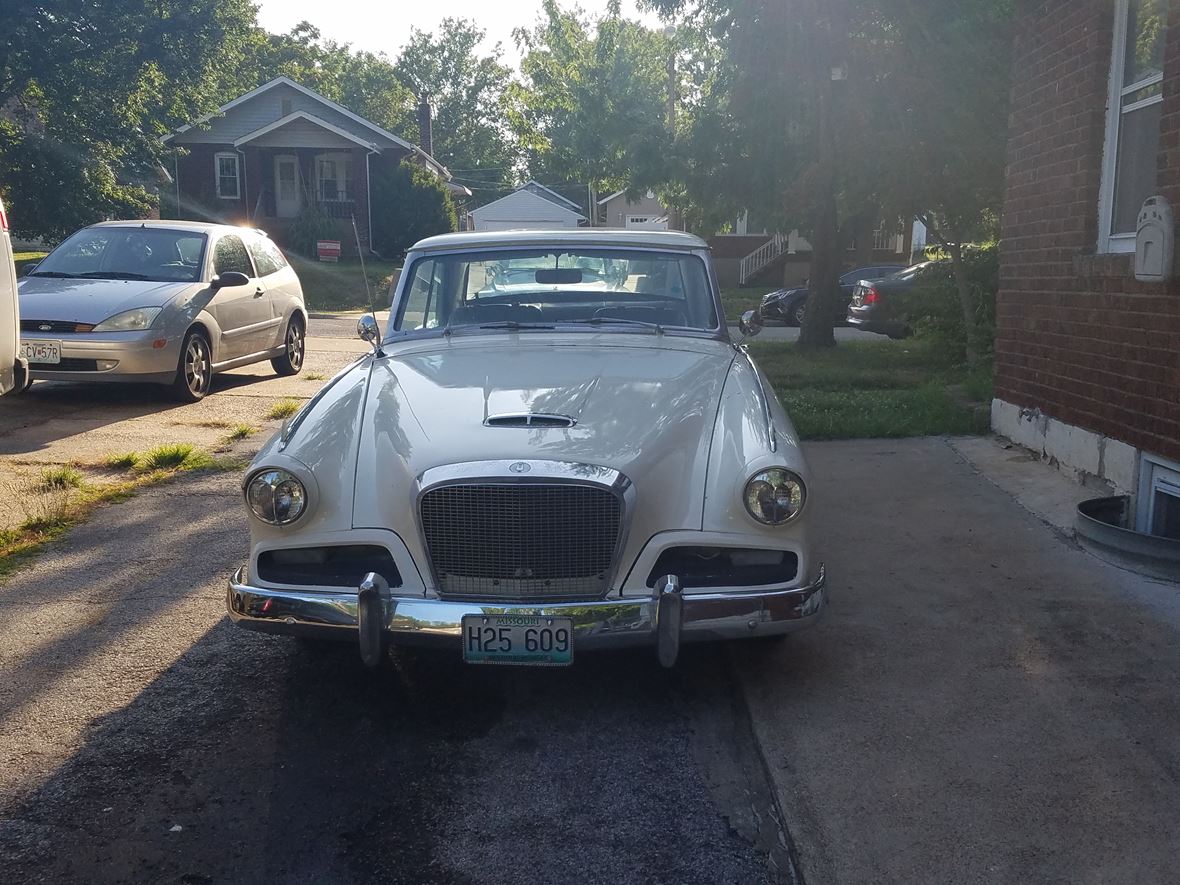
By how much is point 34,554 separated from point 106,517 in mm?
806

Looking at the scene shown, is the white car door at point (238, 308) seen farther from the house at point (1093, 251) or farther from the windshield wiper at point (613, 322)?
the house at point (1093, 251)

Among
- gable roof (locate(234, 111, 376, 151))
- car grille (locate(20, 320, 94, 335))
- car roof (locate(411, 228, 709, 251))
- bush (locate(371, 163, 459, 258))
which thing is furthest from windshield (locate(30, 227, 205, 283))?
bush (locate(371, 163, 459, 258))

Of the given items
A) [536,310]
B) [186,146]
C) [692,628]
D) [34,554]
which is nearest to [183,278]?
[34,554]

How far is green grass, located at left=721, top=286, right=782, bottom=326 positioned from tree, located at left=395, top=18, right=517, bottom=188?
187 feet

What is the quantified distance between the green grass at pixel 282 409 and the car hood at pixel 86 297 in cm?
129

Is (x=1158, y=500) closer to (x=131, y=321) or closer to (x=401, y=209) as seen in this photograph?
(x=131, y=321)

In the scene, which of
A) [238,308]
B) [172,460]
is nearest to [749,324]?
[172,460]

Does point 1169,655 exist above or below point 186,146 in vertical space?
below

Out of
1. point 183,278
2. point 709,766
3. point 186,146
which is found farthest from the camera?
point 186,146

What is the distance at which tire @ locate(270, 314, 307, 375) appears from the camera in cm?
1301

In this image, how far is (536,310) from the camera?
19.2 ft

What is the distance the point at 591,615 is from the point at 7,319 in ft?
16.0

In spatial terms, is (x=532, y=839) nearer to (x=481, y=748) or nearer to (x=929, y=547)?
(x=481, y=748)

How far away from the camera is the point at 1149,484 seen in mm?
6156
